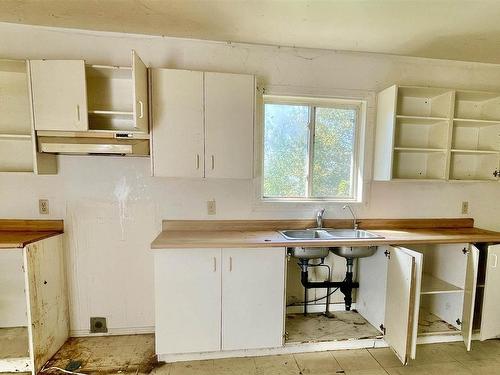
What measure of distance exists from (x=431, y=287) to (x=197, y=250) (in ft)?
6.31

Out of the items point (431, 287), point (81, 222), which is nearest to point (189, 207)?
point (81, 222)

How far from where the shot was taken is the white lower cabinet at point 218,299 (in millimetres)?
1761

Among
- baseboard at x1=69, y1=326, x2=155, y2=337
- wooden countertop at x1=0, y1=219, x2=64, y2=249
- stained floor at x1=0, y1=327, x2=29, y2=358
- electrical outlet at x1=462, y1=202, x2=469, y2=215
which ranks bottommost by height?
baseboard at x1=69, y1=326, x2=155, y2=337

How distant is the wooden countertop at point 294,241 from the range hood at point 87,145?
26.7 inches

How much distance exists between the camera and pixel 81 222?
81.4 inches

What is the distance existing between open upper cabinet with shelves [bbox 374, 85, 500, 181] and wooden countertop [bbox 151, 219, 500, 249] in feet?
1.52

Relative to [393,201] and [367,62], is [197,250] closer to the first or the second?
[393,201]

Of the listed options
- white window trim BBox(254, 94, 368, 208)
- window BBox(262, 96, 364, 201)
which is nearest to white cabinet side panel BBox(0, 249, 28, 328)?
white window trim BBox(254, 94, 368, 208)

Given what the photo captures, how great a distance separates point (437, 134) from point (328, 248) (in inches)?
57.7

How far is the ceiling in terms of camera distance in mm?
1595

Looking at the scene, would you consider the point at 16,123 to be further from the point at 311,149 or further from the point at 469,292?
the point at 469,292

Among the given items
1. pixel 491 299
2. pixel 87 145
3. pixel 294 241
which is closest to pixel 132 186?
pixel 87 145

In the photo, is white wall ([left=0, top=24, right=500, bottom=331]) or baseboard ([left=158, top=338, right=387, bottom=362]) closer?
baseboard ([left=158, top=338, right=387, bottom=362])

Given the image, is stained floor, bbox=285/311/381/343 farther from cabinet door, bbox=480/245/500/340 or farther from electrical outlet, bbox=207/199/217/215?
electrical outlet, bbox=207/199/217/215
